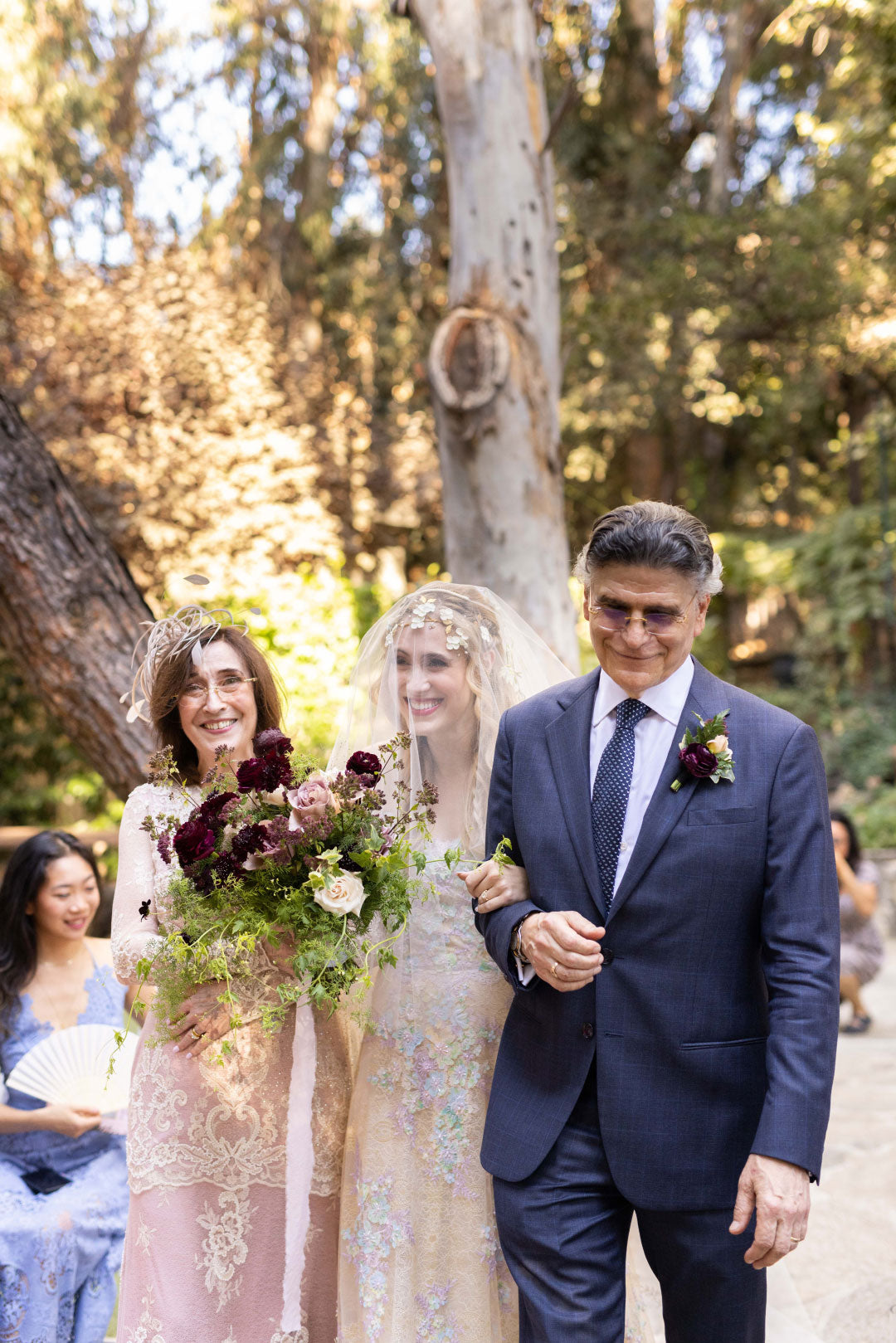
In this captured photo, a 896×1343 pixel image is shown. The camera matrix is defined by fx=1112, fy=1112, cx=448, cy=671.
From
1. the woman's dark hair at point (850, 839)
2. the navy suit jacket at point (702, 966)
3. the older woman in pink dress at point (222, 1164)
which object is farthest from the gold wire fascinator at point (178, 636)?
the woman's dark hair at point (850, 839)

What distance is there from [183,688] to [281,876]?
78 centimetres

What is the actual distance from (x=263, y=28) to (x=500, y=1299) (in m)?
12.6

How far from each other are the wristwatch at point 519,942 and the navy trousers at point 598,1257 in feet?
0.87

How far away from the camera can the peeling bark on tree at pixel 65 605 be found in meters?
4.32

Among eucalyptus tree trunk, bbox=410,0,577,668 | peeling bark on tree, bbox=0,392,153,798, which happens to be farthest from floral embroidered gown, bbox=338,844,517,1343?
eucalyptus tree trunk, bbox=410,0,577,668

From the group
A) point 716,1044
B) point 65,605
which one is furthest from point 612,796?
point 65,605

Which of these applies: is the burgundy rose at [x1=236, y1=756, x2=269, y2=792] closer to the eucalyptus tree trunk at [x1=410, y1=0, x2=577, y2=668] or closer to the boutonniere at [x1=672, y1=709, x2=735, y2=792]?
the boutonniere at [x1=672, y1=709, x2=735, y2=792]

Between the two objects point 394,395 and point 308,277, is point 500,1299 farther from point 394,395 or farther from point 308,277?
point 308,277

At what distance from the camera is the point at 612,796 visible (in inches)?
87.3

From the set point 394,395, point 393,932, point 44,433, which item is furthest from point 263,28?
point 393,932

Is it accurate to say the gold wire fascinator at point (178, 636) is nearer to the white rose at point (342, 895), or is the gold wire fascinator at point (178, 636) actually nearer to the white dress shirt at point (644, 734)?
the white rose at point (342, 895)

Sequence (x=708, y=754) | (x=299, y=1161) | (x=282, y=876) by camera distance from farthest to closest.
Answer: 1. (x=299, y=1161)
2. (x=282, y=876)
3. (x=708, y=754)

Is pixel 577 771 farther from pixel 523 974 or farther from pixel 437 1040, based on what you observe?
pixel 437 1040

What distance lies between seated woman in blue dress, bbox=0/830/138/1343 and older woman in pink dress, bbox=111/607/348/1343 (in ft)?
2.46
